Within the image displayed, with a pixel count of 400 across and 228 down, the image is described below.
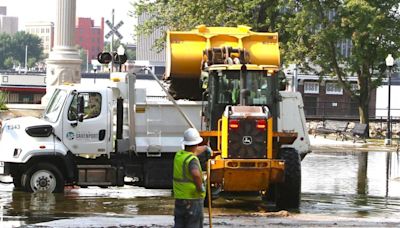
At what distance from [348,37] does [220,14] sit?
23.4 ft

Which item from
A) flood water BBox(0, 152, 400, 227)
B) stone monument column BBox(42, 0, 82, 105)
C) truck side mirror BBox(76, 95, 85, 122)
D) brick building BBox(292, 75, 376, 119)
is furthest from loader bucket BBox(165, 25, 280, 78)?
brick building BBox(292, 75, 376, 119)

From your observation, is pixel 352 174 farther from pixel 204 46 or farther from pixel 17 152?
pixel 17 152

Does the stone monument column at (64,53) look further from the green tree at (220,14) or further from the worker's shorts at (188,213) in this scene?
the worker's shorts at (188,213)

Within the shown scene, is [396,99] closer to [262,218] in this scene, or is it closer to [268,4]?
[268,4]

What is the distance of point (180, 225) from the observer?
10711 mm

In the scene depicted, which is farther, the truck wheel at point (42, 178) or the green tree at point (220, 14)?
the green tree at point (220, 14)

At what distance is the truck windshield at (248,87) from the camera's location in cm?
1717

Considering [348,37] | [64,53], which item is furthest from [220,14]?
[64,53]

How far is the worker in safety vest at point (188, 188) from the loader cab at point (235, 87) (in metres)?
6.47

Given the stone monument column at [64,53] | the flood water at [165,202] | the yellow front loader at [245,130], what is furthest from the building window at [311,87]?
the yellow front loader at [245,130]

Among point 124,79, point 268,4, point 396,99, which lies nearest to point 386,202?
point 124,79

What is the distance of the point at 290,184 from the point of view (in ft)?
55.7

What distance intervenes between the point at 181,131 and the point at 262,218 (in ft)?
15.5

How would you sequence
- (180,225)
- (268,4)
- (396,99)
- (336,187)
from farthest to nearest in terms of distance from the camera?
(396,99), (268,4), (336,187), (180,225)
